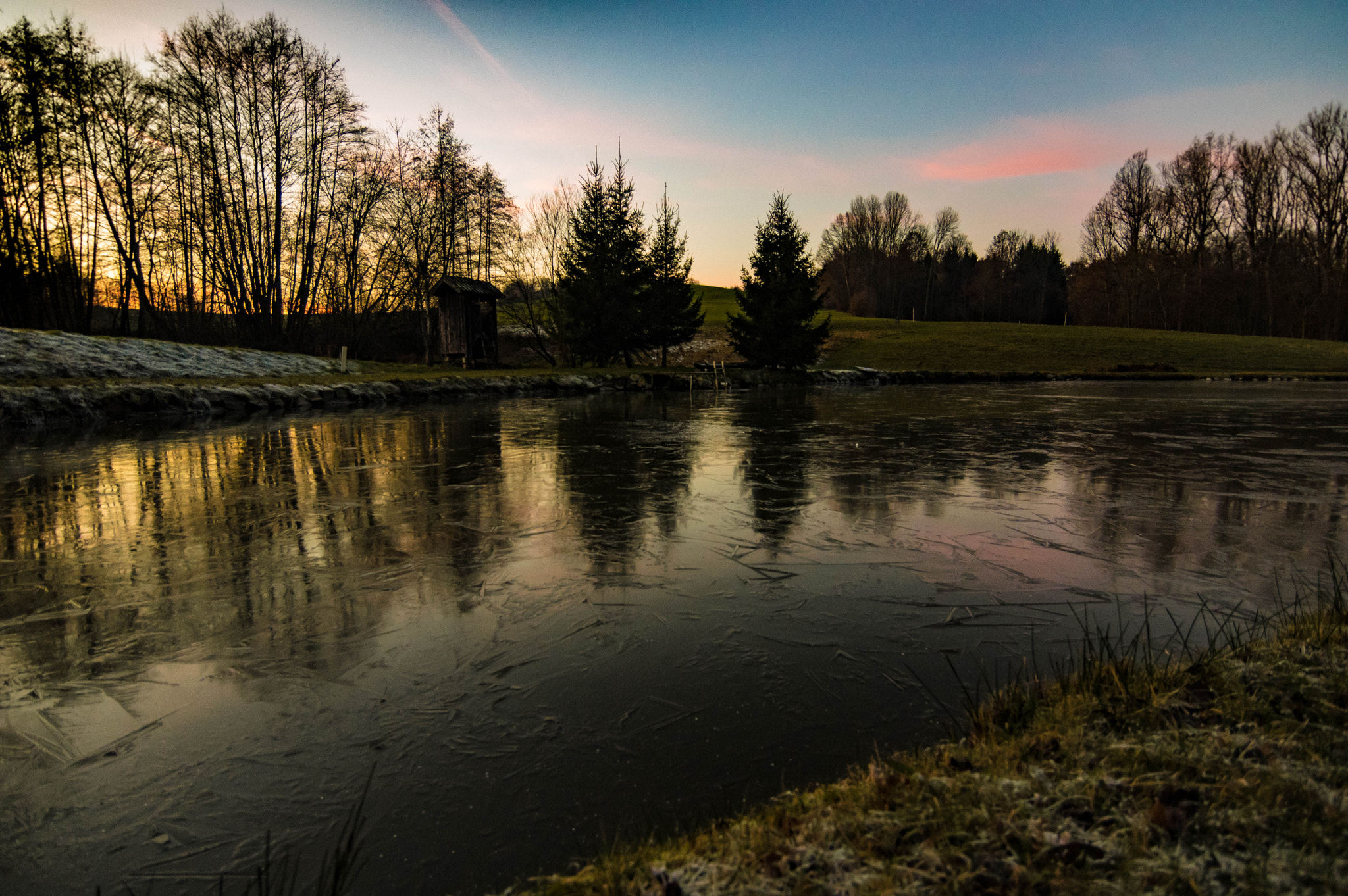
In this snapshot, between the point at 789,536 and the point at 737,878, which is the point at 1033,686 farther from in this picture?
the point at 789,536

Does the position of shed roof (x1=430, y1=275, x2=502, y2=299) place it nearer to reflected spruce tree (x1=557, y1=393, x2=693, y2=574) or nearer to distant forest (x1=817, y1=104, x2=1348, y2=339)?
reflected spruce tree (x1=557, y1=393, x2=693, y2=574)

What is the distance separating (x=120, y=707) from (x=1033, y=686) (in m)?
3.42

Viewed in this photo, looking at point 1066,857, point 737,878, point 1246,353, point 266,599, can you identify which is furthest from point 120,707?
point 1246,353

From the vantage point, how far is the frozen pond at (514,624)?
1857 millimetres

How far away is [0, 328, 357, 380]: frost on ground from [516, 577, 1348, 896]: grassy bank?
58.3 ft

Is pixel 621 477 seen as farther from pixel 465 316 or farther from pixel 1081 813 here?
pixel 465 316

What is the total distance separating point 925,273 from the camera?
72.4 metres

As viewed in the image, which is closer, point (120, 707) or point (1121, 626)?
point (120, 707)

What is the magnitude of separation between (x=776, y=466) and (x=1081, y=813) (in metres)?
6.03

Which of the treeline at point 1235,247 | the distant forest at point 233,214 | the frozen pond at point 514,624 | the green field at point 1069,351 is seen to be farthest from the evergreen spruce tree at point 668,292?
the treeline at point 1235,247

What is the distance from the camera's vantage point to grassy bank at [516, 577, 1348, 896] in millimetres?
1265

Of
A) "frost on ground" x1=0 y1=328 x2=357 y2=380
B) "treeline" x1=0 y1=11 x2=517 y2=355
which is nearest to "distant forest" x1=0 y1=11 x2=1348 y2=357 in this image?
"treeline" x1=0 y1=11 x2=517 y2=355

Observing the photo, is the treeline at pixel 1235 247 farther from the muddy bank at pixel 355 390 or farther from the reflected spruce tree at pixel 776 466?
the reflected spruce tree at pixel 776 466

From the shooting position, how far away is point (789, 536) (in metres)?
4.56
